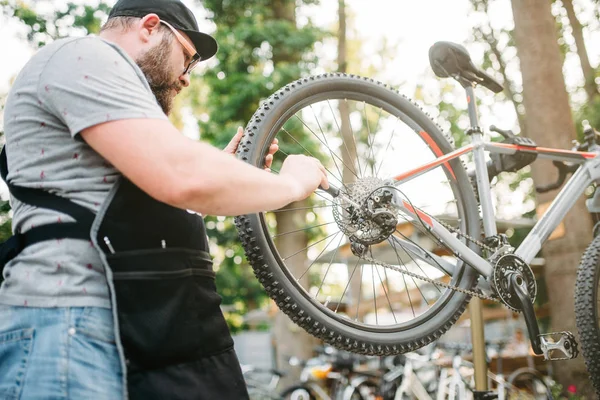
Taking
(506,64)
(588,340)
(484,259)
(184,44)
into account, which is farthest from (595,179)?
(506,64)

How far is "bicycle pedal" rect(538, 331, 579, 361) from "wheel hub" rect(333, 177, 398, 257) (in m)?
0.74

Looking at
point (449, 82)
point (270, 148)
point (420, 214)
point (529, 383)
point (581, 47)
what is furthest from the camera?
point (449, 82)

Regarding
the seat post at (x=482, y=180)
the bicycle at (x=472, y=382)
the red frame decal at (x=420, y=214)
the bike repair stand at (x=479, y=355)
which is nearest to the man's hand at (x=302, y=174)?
the red frame decal at (x=420, y=214)

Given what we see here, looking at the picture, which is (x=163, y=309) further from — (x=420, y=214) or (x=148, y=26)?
(x=420, y=214)

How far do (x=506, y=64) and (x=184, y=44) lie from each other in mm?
10870

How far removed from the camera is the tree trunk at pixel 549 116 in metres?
5.04

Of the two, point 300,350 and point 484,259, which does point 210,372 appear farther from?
point 300,350

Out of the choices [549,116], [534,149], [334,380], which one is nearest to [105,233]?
[534,149]

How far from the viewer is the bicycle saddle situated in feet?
7.45

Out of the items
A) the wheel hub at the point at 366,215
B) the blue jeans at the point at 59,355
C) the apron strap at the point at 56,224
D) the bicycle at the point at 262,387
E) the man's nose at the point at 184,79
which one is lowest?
the bicycle at the point at 262,387

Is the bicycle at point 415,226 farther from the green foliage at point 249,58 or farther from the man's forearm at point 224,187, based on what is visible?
the green foliage at point 249,58

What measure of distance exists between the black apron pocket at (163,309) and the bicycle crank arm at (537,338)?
3.86 feet

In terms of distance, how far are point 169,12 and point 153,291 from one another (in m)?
0.72

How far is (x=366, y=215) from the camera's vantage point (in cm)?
182
